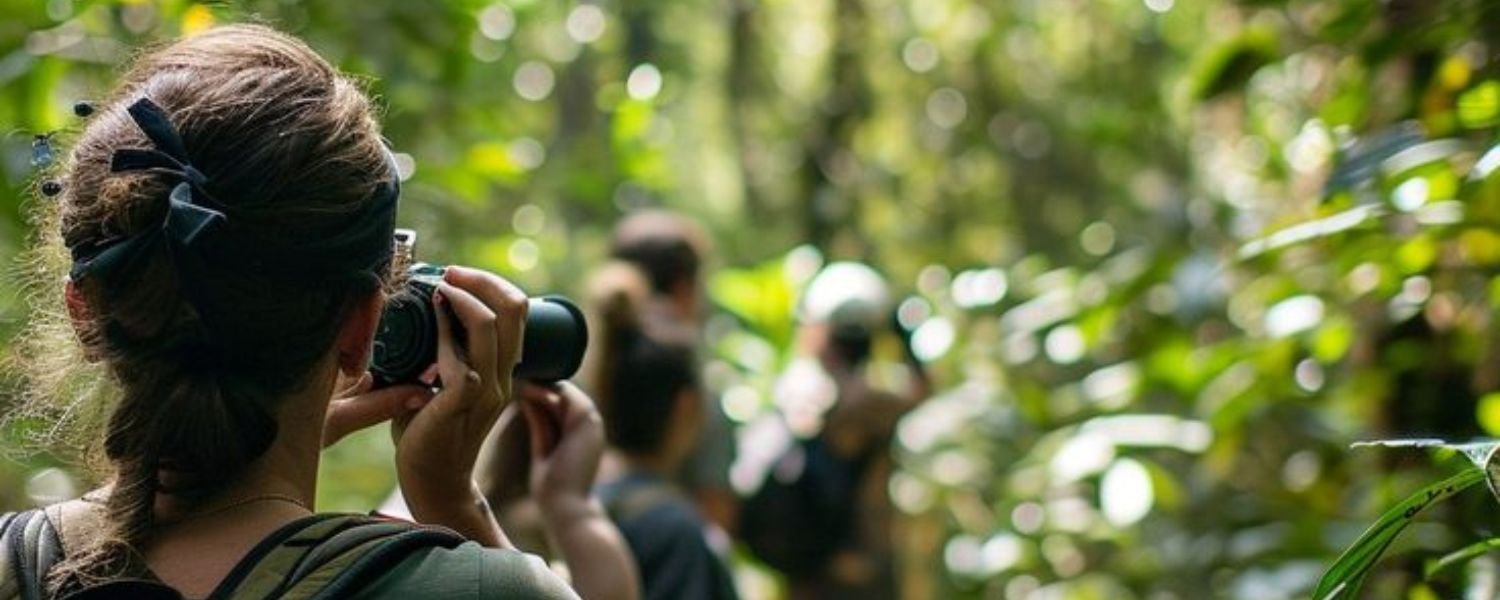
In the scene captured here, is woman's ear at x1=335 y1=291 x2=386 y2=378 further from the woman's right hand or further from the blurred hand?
the blurred hand

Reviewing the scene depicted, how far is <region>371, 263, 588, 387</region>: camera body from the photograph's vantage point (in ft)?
6.95

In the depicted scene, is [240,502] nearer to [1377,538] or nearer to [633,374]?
[1377,538]

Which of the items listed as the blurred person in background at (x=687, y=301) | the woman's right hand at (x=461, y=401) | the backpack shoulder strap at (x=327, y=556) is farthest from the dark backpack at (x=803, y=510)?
the backpack shoulder strap at (x=327, y=556)

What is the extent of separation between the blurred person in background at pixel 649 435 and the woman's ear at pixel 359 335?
7.91 ft

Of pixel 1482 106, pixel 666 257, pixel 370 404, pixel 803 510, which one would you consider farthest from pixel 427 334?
pixel 803 510

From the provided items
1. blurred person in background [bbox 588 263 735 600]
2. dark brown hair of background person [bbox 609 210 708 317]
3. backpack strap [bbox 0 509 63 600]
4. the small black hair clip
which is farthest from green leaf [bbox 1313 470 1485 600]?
dark brown hair of background person [bbox 609 210 708 317]

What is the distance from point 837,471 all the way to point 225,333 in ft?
16.2

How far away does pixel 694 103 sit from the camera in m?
11.0

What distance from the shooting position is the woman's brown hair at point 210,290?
1.84m

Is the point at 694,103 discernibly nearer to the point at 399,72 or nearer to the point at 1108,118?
the point at 1108,118

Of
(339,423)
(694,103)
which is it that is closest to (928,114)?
(694,103)

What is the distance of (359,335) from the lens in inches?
77.0

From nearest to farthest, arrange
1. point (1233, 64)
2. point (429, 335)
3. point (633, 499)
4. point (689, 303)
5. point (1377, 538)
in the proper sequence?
point (1377, 538), point (429, 335), point (1233, 64), point (633, 499), point (689, 303)

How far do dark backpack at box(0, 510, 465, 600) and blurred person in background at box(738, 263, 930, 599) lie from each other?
15.8 ft
